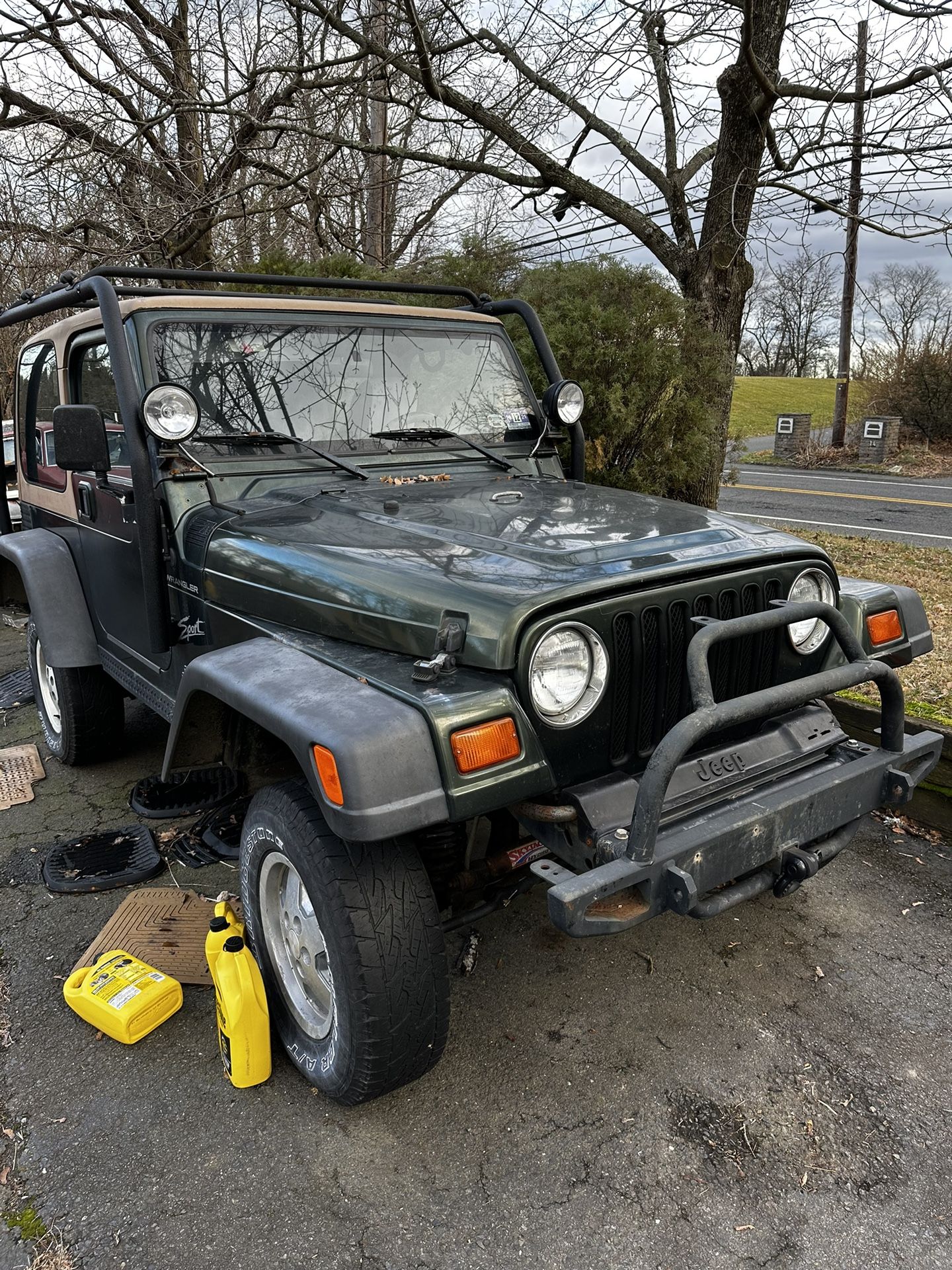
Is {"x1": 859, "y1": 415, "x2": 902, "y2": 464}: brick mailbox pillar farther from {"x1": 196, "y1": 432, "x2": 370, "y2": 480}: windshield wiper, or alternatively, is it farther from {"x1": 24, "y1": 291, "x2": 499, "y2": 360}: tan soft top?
{"x1": 196, "y1": 432, "x2": 370, "y2": 480}: windshield wiper

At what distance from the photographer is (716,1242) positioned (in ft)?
6.65

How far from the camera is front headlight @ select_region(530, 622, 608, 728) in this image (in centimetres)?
219

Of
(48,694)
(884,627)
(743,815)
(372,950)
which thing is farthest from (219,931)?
(48,694)

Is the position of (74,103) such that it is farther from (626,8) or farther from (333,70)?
(626,8)

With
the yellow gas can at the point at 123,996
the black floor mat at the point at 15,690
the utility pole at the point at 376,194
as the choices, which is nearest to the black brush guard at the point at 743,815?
the yellow gas can at the point at 123,996

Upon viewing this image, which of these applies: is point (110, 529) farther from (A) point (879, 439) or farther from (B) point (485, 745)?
(A) point (879, 439)

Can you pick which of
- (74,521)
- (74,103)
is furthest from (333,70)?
(74,521)

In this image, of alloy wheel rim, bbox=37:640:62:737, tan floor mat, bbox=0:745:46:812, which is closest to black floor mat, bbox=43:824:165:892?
tan floor mat, bbox=0:745:46:812

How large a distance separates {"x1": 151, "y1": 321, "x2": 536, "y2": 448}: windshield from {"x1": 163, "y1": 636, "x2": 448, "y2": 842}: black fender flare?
132 cm

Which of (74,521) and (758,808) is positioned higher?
(74,521)

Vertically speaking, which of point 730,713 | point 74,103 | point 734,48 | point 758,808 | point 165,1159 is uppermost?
point 74,103

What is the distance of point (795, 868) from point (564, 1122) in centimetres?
91

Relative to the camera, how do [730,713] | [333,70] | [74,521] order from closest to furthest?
[730,713], [74,521], [333,70]

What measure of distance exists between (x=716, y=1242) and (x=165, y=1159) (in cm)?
135
